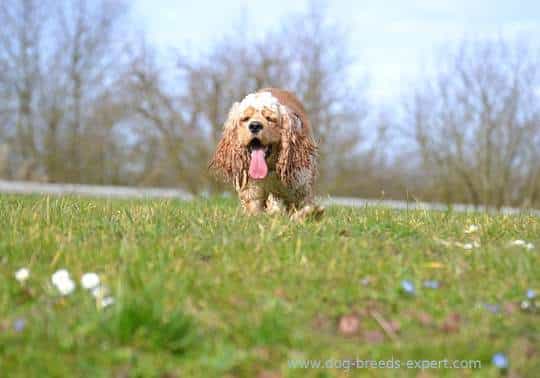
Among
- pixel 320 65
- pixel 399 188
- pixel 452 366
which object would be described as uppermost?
pixel 320 65

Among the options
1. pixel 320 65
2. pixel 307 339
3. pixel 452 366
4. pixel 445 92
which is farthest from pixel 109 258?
pixel 445 92

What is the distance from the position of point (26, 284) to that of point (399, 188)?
22997 millimetres

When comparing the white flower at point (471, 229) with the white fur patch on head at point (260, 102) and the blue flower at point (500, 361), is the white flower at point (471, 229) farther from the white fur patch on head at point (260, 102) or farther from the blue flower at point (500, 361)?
the white fur patch on head at point (260, 102)

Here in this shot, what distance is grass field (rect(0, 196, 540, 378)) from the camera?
8.20 feet

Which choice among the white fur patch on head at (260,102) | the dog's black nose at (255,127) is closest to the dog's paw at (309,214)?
the dog's black nose at (255,127)

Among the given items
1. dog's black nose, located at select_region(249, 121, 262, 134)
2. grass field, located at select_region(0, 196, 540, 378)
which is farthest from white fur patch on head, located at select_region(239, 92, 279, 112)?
grass field, located at select_region(0, 196, 540, 378)

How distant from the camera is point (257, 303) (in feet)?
9.75

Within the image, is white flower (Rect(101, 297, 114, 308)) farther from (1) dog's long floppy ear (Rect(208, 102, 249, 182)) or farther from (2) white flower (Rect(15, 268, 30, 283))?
(1) dog's long floppy ear (Rect(208, 102, 249, 182))

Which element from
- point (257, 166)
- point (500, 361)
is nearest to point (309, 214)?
point (257, 166)

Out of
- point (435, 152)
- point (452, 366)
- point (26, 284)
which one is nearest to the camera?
point (452, 366)

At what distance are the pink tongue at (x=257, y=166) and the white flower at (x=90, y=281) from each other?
3499mm

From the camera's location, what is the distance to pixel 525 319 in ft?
9.53

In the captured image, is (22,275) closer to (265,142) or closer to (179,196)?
(265,142)

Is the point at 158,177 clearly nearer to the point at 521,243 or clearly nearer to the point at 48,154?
the point at 48,154
